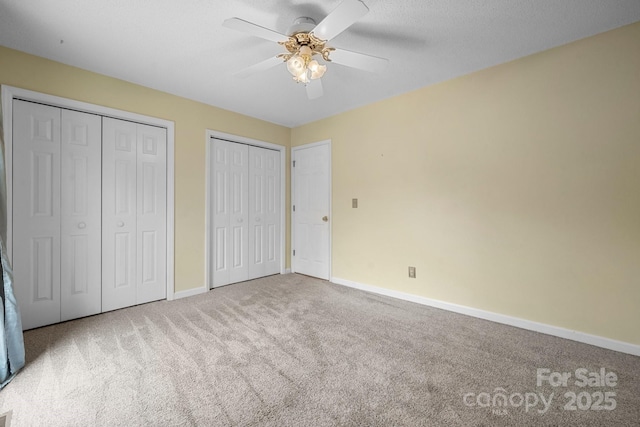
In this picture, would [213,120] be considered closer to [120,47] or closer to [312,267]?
[120,47]

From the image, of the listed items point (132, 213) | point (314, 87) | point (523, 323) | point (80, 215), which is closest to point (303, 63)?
point (314, 87)

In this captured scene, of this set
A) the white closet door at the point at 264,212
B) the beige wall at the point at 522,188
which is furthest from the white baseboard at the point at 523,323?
the white closet door at the point at 264,212

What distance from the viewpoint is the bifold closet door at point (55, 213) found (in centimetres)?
234

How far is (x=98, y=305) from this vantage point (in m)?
2.74

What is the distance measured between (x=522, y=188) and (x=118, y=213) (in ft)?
12.9

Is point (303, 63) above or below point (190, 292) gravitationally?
above

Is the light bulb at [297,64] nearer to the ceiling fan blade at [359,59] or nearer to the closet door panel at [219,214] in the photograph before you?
the ceiling fan blade at [359,59]

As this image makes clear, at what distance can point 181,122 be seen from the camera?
327 centimetres

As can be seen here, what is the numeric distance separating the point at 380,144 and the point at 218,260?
2622mm

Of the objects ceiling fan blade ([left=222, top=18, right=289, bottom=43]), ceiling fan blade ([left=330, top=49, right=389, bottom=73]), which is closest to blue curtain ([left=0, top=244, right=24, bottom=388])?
ceiling fan blade ([left=222, top=18, right=289, bottom=43])

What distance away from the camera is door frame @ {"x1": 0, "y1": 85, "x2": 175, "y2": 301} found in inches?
87.7

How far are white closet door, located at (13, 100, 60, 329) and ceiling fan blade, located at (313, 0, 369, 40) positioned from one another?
2.58 metres

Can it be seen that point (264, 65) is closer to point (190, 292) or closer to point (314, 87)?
point (314, 87)

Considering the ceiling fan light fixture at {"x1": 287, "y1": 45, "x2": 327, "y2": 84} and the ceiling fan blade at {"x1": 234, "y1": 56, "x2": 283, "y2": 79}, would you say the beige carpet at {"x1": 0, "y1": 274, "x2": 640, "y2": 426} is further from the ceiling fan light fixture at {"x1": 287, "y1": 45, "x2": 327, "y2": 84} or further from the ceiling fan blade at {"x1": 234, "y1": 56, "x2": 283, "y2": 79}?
the ceiling fan blade at {"x1": 234, "y1": 56, "x2": 283, "y2": 79}
